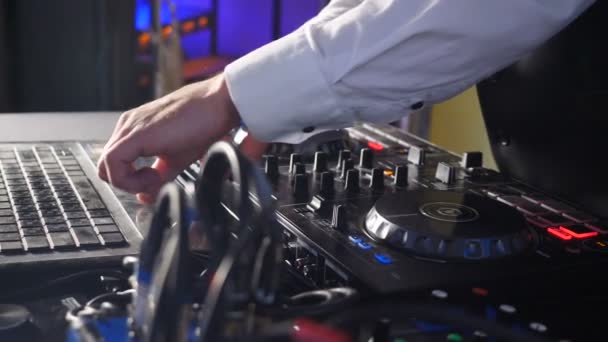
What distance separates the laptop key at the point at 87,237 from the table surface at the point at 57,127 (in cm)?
44

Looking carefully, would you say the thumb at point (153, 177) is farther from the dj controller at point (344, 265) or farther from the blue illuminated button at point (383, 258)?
the blue illuminated button at point (383, 258)

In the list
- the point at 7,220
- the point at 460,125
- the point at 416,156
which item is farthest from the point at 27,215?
the point at 460,125

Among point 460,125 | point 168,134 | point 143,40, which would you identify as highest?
point 168,134

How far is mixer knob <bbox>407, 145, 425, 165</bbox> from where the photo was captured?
94cm

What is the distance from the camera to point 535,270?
598 mm

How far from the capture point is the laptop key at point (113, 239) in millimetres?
681

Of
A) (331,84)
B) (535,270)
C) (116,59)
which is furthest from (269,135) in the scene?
(116,59)

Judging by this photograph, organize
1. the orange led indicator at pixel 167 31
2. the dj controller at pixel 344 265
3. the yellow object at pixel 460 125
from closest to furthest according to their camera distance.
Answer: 1. the dj controller at pixel 344 265
2. the yellow object at pixel 460 125
3. the orange led indicator at pixel 167 31

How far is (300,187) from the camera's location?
786mm

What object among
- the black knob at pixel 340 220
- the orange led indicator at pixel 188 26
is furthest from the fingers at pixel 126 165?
the orange led indicator at pixel 188 26

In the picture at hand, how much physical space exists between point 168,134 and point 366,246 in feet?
0.74

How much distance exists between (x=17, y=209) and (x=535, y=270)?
1.57ft

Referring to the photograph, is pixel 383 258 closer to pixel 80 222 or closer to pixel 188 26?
pixel 80 222

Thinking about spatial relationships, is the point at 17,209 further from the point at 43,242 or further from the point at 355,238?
the point at 355,238
